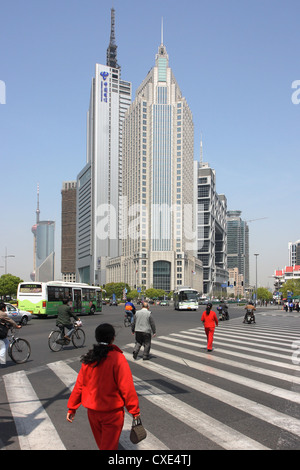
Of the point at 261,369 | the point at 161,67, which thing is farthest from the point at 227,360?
the point at 161,67

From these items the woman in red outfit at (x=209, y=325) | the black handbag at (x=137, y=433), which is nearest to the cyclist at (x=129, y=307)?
the woman in red outfit at (x=209, y=325)

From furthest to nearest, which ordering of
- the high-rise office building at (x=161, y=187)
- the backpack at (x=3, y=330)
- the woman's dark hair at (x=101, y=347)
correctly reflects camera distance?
the high-rise office building at (x=161, y=187) → the backpack at (x=3, y=330) → the woman's dark hair at (x=101, y=347)

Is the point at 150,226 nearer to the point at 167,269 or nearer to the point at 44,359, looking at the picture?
the point at 167,269

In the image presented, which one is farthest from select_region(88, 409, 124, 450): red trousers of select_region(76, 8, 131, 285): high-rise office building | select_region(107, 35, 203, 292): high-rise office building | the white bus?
select_region(76, 8, 131, 285): high-rise office building

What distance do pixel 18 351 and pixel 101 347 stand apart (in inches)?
308

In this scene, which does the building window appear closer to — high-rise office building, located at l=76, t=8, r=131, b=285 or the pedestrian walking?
high-rise office building, located at l=76, t=8, r=131, b=285

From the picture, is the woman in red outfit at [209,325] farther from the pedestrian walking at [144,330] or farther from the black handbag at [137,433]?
the black handbag at [137,433]

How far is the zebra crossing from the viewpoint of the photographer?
199 inches

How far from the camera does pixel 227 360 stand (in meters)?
11.1

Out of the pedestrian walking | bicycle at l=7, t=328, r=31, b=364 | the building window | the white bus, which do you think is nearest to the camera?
bicycle at l=7, t=328, r=31, b=364

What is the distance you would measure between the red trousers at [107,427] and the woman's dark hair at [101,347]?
46cm

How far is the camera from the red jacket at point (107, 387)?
3.73m

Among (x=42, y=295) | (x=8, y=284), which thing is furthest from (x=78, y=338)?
(x=8, y=284)
